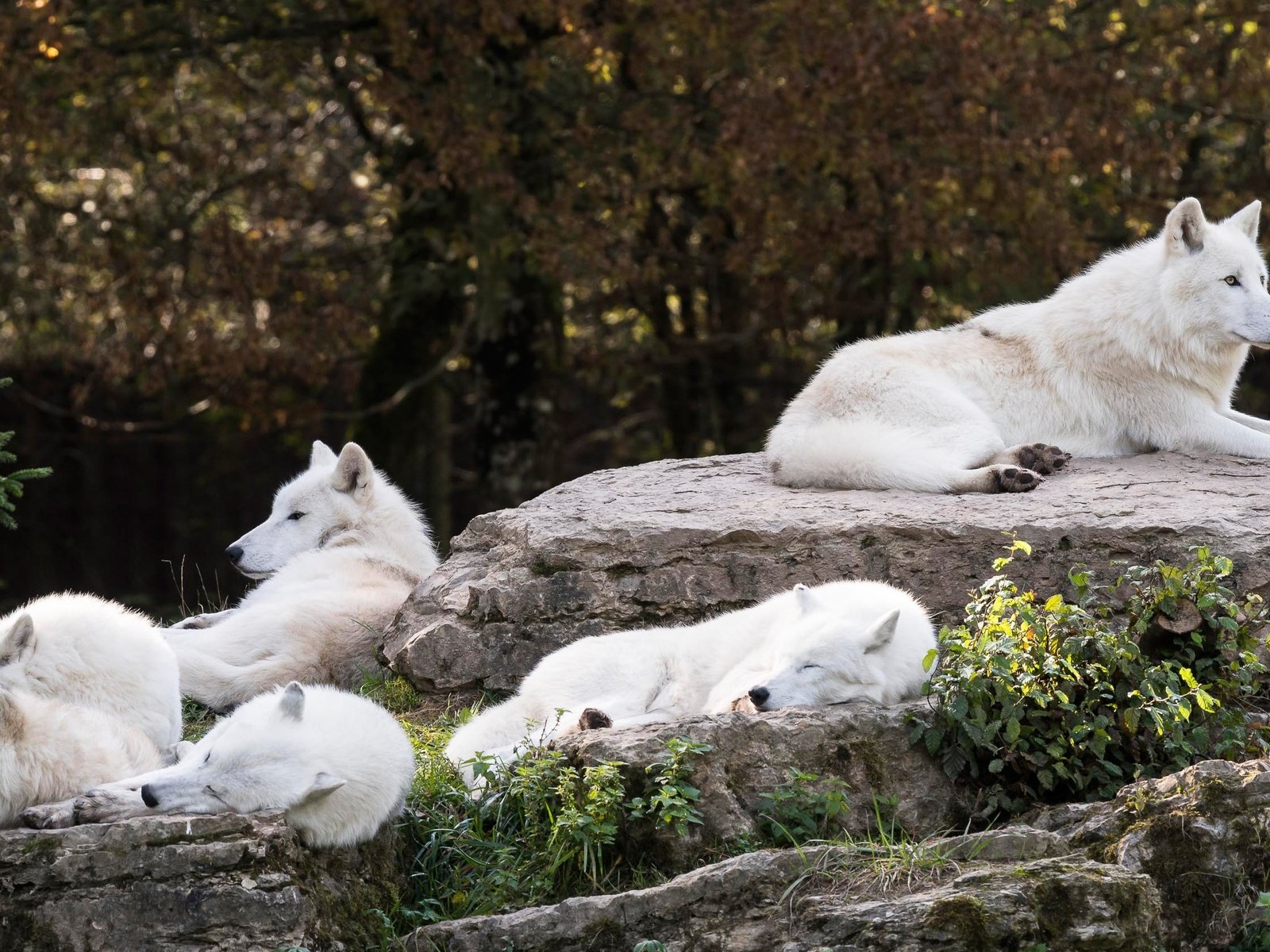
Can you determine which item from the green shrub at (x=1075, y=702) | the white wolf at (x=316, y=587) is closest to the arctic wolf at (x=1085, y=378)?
the white wolf at (x=316, y=587)

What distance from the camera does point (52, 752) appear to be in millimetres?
4820

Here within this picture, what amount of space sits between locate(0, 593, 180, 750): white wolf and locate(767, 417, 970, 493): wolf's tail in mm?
3286

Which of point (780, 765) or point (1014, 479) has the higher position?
point (1014, 479)

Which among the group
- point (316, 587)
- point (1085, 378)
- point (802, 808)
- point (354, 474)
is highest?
point (1085, 378)

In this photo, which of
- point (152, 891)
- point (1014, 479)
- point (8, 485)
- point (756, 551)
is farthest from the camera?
point (1014, 479)

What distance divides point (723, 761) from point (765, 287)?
10.2 metres

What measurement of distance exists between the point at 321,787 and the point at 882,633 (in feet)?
6.65

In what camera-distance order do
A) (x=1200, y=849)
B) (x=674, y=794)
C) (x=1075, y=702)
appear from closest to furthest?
(x=1200, y=849)
(x=674, y=794)
(x=1075, y=702)

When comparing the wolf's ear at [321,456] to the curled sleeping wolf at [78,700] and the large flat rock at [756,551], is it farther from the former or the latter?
the curled sleeping wolf at [78,700]

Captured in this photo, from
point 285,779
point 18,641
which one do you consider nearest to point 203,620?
point 18,641

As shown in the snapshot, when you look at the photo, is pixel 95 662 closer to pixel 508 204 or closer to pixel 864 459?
pixel 864 459

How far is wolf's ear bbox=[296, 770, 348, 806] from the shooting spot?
4.65 m

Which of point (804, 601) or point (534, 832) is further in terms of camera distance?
point (804, 601)

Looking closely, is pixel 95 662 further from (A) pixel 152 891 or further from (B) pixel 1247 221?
(B) pixel 1247 221
